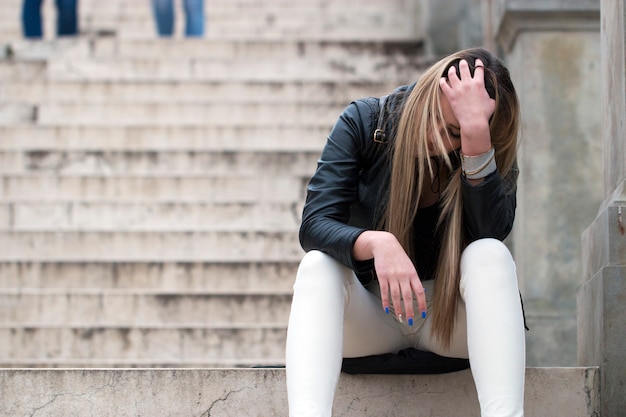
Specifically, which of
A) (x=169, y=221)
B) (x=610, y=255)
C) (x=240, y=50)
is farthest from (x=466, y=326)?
(x=240, y=50)

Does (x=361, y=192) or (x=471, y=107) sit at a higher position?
(x=471, y=107)

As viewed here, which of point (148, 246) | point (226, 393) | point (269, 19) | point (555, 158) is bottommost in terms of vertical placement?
point (226, 393)

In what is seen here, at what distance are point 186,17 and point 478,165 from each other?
6378mm

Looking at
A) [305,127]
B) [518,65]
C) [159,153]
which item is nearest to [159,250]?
[159,153]

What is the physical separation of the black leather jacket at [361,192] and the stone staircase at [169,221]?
1.43ft

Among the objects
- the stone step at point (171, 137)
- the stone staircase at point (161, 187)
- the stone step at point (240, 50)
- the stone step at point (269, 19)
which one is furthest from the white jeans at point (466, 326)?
the stone step at point (269, 19)

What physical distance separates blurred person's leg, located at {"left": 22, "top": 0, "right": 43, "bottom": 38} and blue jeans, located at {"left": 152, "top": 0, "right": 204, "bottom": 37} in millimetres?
854

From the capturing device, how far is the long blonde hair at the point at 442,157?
8.88ft

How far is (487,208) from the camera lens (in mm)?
2709

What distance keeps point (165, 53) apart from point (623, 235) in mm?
5348

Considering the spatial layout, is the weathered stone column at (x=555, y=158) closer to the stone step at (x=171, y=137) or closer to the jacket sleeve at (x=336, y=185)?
the stone step at (x=171, y=137)

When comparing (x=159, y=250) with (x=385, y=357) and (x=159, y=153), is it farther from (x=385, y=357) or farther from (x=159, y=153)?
(x=385, y=357)

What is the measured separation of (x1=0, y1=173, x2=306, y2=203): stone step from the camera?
602 cm

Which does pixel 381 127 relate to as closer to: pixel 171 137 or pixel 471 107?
pixel 471 107
